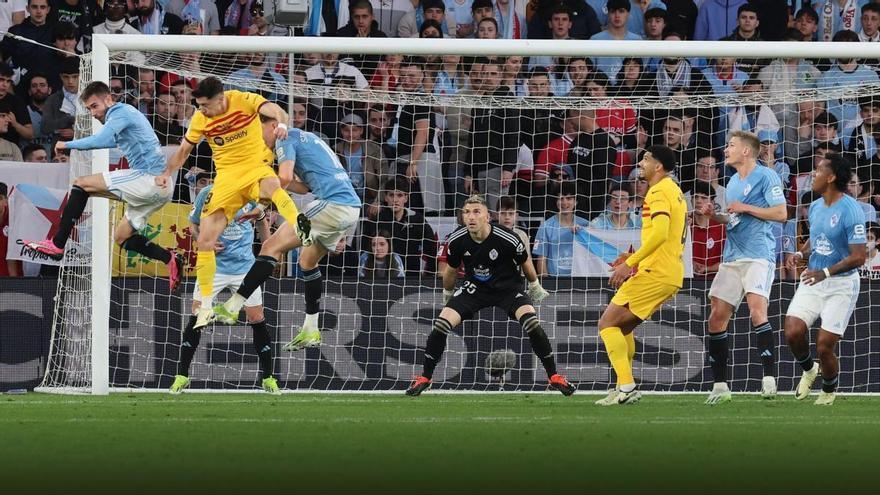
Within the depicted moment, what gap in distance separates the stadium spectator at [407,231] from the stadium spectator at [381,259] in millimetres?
51

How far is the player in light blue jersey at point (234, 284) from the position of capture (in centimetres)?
1270

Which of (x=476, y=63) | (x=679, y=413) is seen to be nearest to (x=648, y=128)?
(x=476, y=63)

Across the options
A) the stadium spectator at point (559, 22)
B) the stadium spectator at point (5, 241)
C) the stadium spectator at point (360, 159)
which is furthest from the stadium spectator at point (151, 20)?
the stadium spectator at point (559, 22)

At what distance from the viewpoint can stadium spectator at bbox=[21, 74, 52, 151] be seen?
15594 mm

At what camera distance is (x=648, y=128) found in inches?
619

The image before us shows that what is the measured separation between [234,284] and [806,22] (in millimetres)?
8158

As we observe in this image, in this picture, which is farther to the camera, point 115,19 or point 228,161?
point 115,19

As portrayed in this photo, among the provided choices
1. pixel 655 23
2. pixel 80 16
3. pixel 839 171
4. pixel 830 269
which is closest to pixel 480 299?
pixel 830 269

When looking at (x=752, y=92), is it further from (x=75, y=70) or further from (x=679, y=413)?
(x=75, y=70)

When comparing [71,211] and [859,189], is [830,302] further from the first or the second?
[71,211]

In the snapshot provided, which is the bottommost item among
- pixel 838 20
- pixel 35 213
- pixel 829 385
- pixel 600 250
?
pixel 829 385

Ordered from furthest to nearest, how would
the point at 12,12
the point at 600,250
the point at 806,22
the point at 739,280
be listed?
the point at 806,22, the point at 12,12, the point at 600,250, the point at 739,280

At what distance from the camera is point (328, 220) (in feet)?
40.2

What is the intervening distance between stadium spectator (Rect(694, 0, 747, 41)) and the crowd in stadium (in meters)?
1.15
